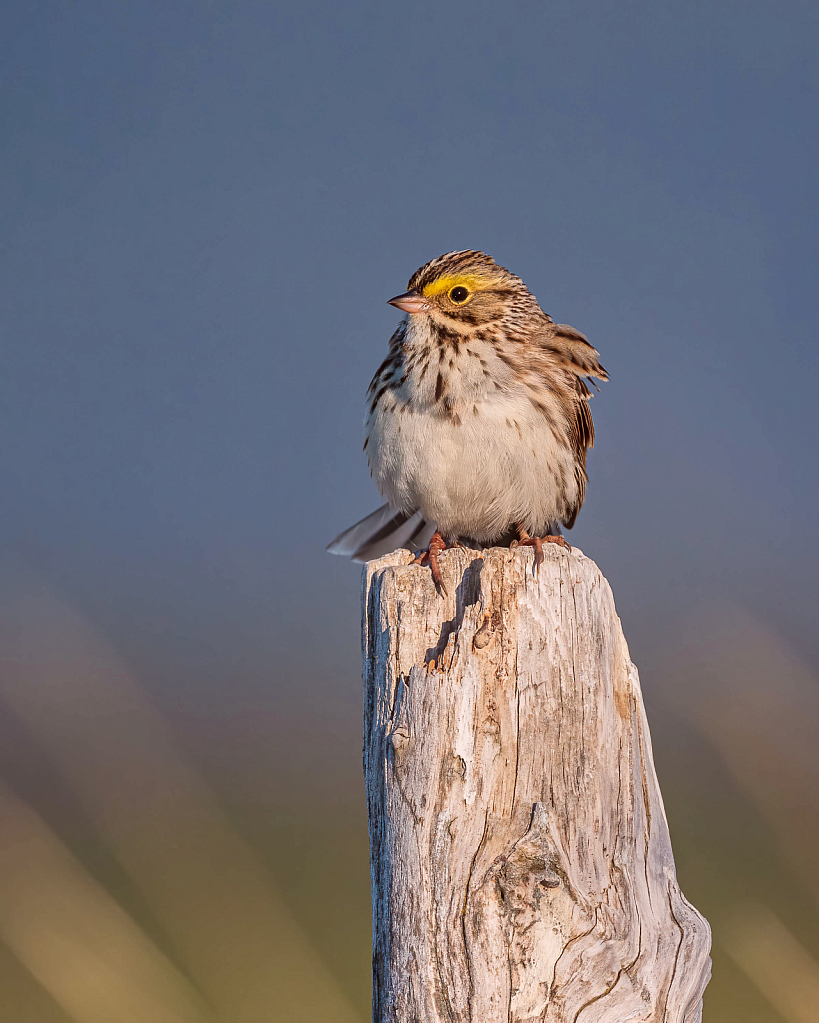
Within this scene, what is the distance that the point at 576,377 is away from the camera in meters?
4.54

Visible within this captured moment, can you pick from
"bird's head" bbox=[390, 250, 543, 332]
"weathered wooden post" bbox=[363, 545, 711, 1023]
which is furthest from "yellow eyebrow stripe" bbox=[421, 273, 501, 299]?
"weathered wooden post" bbox=[363, 545, 711, 1023]

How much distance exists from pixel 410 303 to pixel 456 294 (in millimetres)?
235

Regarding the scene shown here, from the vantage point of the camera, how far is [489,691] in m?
2.63

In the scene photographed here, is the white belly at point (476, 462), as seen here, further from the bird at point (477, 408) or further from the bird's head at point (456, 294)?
the bird's head at point (456, 294)

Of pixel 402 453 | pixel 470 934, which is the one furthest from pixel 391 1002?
pixel 402 453

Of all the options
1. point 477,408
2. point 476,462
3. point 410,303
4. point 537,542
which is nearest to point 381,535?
point 476,462

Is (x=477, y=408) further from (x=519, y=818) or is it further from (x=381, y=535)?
(x=519, y=818)

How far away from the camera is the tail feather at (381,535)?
483 cm

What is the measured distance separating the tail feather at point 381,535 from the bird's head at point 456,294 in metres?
1.08

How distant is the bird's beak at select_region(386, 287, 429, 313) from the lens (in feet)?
13.7

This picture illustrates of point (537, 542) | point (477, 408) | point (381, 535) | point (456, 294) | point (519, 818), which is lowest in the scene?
point (519, 818)

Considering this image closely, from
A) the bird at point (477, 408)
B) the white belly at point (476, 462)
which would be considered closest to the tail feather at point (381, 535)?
the bird at point (477, 408)

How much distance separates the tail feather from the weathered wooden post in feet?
6.44

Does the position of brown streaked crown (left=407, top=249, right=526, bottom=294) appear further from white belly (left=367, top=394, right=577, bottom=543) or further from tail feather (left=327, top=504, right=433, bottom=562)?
tail feather (left=327, top=504, right=433, bottom=562)
